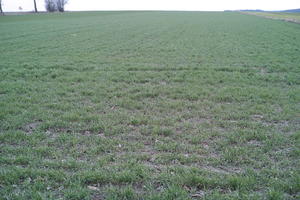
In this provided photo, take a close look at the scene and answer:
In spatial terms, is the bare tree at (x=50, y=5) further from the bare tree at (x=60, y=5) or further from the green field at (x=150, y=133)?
the green field at (x=150, y=133)

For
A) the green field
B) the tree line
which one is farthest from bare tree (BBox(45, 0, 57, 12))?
the green field

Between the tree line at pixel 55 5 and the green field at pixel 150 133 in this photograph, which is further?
the tree line at pixel 55 5

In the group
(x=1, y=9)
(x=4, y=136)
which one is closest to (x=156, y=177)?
(x=4, y=136)

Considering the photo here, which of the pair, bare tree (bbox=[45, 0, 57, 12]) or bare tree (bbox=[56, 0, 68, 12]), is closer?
bare tree (bbox=[45, 0, 57, 12])

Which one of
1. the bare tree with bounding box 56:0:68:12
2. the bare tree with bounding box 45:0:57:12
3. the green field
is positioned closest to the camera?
the green field

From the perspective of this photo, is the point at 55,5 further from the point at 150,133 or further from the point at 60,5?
the point at 150,133

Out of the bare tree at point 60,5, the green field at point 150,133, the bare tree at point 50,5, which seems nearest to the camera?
the green field at point 150,133

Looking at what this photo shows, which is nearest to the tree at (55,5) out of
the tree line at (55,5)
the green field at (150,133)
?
the tree line at (55,5)

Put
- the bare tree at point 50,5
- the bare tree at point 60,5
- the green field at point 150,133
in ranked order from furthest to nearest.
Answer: the bare tree at point 60,5 → the bare tree at point 50,5 → the green field at point 150,133

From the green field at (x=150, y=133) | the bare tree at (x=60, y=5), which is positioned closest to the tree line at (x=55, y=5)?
the bare tree at (x=60, y=5)

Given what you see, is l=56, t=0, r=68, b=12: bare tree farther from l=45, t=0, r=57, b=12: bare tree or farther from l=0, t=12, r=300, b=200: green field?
l=0, t=12, r=300, b=200: green field

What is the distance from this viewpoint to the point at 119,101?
7.43 m

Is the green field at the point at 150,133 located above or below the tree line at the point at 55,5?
below

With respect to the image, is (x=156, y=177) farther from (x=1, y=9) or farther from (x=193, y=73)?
(x=1, y=9)
